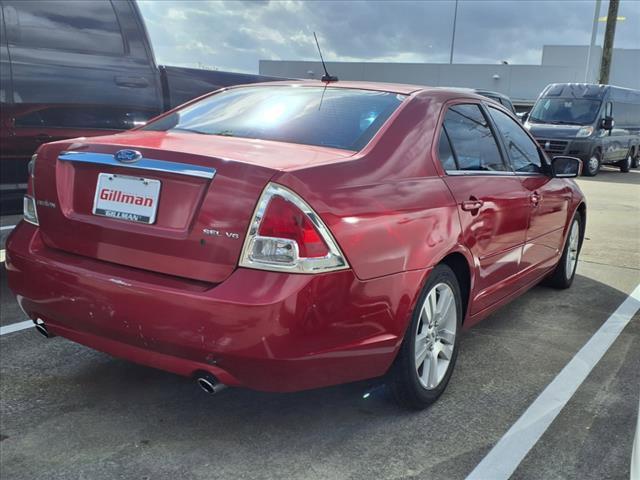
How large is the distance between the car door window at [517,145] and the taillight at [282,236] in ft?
7.03

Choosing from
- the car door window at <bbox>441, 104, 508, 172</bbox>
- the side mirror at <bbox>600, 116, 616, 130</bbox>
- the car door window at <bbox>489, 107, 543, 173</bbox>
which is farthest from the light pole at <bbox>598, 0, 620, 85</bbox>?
the car door window at <bbox>441, 104, 508, 172</bbox>

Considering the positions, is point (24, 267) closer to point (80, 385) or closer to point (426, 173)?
point (80, 385)

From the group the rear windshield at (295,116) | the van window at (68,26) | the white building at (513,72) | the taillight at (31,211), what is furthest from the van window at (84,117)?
the white building at (513,72)

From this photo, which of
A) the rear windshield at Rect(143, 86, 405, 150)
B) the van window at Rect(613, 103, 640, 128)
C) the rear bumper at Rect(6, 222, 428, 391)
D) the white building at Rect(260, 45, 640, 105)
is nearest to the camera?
the rear bumper at Rect(6, 222, 428, 391)

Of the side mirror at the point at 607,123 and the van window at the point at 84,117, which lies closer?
the van window at the point at 84,117

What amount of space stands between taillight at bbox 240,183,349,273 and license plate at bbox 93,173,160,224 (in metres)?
0.46

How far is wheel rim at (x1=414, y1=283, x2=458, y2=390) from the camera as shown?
309cm

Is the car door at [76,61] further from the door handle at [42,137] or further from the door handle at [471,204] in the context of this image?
the door handle at [471,204]

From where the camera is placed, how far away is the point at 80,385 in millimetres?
3342

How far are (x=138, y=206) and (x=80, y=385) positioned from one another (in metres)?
1.23

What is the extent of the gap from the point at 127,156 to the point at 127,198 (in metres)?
0.17

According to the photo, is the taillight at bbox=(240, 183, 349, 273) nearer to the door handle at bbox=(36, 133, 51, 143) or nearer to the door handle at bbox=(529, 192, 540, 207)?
the door handle at bbox=(529, 192, 540, 207)

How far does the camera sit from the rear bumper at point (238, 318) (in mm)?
2398

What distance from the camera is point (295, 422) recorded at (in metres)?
3.04
